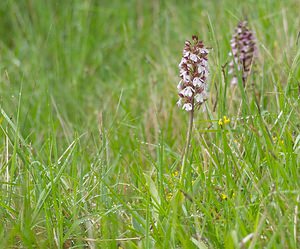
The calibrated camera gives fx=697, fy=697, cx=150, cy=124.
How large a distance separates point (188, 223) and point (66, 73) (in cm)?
342

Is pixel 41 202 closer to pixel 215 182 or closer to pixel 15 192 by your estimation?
pixel 15 192

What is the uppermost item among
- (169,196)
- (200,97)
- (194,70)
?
(194,70)

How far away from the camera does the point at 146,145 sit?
385 cm

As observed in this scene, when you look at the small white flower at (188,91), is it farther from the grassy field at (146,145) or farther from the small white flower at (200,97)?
the grassy field at (146,145)

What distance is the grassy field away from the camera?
8.04 ft

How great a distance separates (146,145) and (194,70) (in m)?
1.08

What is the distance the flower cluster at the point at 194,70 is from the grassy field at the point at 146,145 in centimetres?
15

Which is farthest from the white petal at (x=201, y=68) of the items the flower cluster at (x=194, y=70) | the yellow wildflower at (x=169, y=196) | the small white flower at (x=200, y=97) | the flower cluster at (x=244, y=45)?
the flower cluster at (x=244, y=45)

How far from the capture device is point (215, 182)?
2832mm

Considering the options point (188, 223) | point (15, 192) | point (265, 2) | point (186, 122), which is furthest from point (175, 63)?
point (188, 223)

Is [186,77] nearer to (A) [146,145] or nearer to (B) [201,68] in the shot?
(B) [201,68]

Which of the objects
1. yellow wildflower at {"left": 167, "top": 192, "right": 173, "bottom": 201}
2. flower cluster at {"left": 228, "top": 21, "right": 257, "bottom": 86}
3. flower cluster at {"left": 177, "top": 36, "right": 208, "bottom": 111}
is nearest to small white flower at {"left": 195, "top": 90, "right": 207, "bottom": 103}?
flower cluster at {"left": 177, "top": 36, "right": 208, "bottom": 111}

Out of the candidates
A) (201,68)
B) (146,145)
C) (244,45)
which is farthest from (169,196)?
(244,45)

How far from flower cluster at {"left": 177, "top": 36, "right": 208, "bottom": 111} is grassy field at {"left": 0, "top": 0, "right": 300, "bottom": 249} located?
0.48ft
